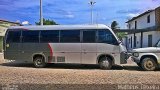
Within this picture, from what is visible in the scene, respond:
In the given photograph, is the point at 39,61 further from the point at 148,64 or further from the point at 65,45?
the point at 148,64

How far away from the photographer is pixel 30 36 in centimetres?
2000

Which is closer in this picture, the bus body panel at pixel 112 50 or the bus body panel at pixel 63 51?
the bus body panel at pixel 112 50

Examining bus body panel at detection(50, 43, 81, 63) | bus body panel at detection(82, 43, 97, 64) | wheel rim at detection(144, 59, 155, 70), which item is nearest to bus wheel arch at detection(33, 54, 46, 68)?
bus body panel at detection(50, 43, 81, 63)

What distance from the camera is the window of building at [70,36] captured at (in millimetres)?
19156

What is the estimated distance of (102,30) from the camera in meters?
18.8

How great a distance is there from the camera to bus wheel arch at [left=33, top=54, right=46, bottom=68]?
1989 centimetres

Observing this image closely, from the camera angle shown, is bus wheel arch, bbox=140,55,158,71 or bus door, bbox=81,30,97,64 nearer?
bus wheel arch, bbox=140,55,158,71

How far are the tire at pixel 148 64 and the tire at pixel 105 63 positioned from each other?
1.92m

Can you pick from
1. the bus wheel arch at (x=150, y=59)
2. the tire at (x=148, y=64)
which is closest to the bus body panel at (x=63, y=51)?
the bus wheel arch at (x=150, y=59)

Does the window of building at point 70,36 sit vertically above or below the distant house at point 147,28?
below

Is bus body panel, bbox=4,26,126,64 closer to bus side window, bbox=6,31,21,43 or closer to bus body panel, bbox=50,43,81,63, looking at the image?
bus body panel, bbox=50,43,81,63

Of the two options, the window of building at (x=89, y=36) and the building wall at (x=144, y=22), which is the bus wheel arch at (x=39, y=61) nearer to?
the window of building at (x=89, y=36)

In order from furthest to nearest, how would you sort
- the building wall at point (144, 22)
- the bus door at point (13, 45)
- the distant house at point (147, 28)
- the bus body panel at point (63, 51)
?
the building wall at point (144, 22) < the distant house at point (147, 28) < the bus door at point (13, 45) < the bus body panel at point (63, 51)

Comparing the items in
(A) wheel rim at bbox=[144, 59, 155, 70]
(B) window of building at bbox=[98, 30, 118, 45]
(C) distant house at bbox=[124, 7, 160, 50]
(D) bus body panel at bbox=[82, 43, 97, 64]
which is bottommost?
(A) wheel rim at bbox=[144, 59, 155, 70]
